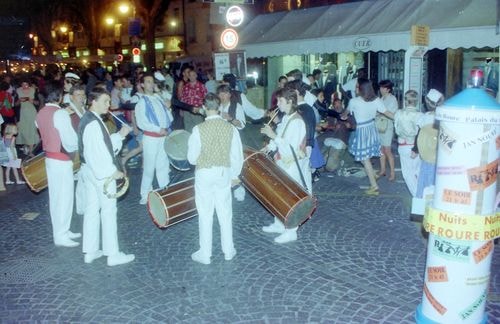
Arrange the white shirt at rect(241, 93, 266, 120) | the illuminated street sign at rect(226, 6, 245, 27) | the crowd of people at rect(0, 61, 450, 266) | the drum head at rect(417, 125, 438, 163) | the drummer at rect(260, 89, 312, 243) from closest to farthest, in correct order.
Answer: the crowd of people at rect(0, 61, 450, 266) → the drum head at rect(417, 125, 438, 163) → the drummer at rect(260, 89, 312, 243) → the white shirt at rect(241, 93, 266, 120) → the illuminated street sign at rect(226, 6, 245, 27)

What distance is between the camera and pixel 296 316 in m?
4.50

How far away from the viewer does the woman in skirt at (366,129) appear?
27.2 feet

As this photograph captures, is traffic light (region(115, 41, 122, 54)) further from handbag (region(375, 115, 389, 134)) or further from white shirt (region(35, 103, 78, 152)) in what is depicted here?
white shirt (region(35, 103, 78, 152))

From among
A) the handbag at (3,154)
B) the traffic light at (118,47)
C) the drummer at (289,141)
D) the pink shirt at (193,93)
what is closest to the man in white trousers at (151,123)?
the drummer at (289,141)

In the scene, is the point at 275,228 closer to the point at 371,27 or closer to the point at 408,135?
the point at 408,135

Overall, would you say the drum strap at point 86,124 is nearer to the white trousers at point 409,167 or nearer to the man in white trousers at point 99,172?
the man in white trousers at point 99,172

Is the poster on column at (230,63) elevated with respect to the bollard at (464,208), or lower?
elevated

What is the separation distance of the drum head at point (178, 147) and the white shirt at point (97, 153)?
4.91ft

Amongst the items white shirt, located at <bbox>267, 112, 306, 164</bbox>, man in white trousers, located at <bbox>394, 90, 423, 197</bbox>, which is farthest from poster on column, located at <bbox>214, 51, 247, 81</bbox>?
white shirt, located at <bbox>267, 112, 306, 164</bbox>

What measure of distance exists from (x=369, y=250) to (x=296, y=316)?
70.3 inches

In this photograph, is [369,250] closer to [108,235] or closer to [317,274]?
[317,274]

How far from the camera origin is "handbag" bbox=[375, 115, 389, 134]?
927 cm

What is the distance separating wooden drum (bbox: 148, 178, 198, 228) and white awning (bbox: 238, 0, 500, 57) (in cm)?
692

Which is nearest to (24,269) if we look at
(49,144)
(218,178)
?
(49,144)
